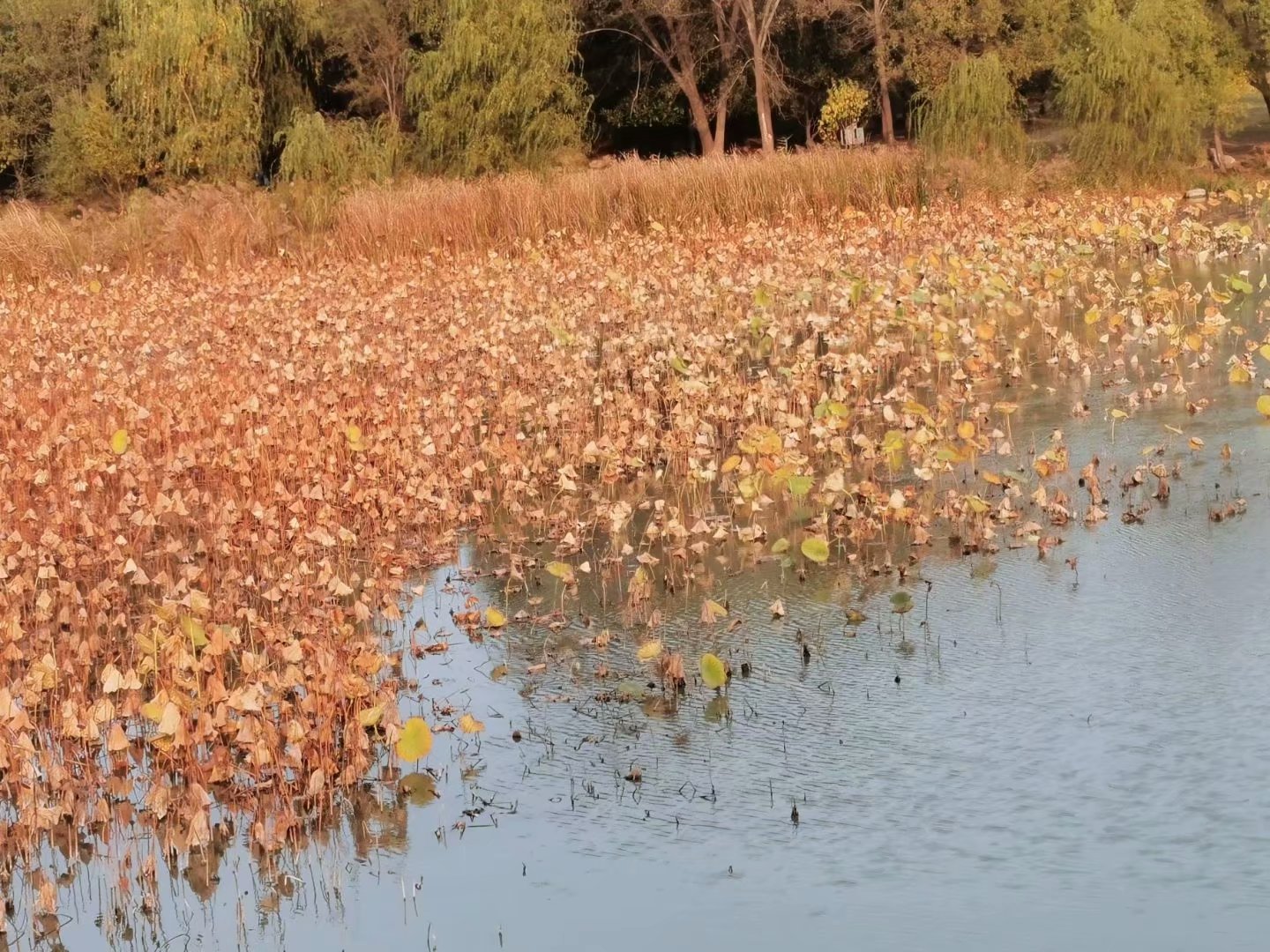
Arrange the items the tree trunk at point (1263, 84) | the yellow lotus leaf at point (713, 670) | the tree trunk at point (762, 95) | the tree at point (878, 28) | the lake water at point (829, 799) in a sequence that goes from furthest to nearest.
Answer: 1. the tree trunk at point (762, 95)
2. the tree at point (878, 28)
3. the tree trunk at point (1263, 84)
4. the yellow lotus leaf at point (713, 670)
5. the lake water at point (829, 799)

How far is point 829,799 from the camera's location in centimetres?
488

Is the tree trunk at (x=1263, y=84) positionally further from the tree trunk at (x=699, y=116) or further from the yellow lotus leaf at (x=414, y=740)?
the yellow lotus leaf at (x=414, y=740)

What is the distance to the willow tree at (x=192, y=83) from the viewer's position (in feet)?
103

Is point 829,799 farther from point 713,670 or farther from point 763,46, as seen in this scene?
point 763,46

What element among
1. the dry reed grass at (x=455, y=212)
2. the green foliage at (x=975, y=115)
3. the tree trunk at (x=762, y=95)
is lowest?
the dry reed grass at (x=455, y=212)

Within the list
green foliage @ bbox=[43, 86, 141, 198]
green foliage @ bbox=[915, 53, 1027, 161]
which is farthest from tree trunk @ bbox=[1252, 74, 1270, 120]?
green foliage @ bbox=[43, 86, 141, 198]

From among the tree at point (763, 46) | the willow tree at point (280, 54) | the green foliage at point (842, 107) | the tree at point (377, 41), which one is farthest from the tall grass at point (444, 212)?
the green foliage at point (842, 107)

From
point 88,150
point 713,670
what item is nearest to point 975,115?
point 88,150

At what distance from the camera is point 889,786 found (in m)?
4.93

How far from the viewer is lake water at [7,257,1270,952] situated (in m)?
4.29

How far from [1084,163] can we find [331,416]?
56.8 feet

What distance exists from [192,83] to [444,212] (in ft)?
51.4

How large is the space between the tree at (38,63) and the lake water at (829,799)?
112ft

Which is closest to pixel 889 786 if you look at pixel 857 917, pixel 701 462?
pixel 857 917
